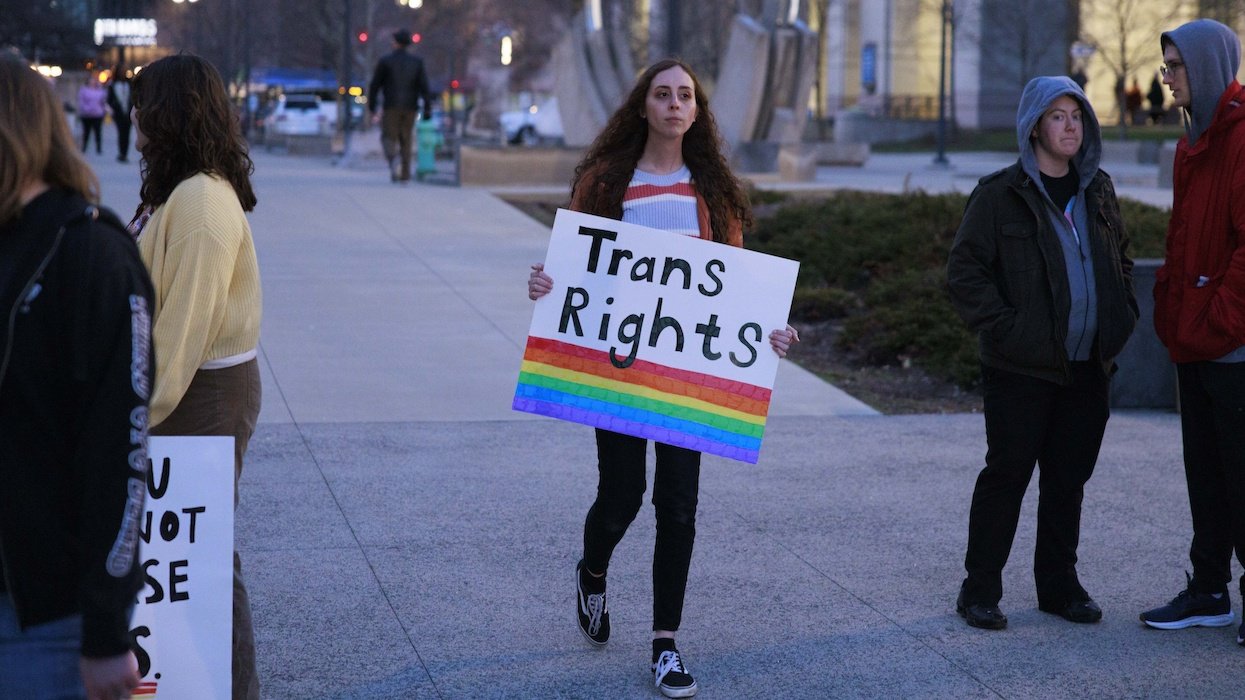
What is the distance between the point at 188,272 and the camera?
149 inches

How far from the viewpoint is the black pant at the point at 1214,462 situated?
5.09 m

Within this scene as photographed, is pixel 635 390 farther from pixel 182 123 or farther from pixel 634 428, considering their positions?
pixel 182 123

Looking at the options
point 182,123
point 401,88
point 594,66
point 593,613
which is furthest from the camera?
point 594,66

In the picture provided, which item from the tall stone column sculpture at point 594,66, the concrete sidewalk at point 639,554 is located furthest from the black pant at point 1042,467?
the tall stone column sculpture at point 594,66

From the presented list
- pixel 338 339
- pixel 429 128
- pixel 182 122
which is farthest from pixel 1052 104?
pixel 429 128

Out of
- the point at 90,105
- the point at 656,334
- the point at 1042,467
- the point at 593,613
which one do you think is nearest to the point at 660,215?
the point at 656,334

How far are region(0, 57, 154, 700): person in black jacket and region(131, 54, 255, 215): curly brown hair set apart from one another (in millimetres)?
1220

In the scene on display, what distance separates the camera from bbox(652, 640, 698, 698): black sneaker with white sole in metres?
4.67

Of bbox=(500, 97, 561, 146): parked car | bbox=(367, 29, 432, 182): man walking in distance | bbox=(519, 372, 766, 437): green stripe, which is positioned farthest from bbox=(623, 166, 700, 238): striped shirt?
bbox=(500, 97, 561, 146): parked car

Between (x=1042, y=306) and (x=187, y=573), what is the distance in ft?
9.69

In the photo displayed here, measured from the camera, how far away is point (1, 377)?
2.58 metres

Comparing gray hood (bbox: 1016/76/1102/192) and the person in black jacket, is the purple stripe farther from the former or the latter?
the person in black jacket

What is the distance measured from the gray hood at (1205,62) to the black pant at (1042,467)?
929 mm

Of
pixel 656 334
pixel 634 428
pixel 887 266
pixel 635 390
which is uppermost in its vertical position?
pixel 656 334
